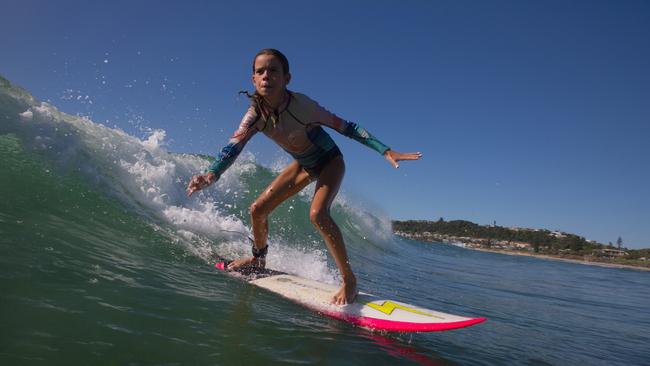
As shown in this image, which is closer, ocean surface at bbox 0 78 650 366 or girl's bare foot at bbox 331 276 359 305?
ocean surface at bbox 0 78 650 366

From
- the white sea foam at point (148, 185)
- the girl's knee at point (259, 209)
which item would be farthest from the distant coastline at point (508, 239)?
the girl's knee at point (259, 209)

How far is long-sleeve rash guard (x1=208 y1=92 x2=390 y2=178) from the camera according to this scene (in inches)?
178

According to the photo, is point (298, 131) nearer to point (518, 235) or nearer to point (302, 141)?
point (302, 141)

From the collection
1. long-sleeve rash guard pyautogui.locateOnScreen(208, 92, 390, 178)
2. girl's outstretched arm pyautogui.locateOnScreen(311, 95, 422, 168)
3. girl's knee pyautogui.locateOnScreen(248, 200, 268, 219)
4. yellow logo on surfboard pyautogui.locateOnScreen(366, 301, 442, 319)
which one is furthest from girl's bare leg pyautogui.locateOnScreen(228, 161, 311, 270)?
yellow logo on surfboard pyautogui.locateOnScreen(366, 301, 442, 319)

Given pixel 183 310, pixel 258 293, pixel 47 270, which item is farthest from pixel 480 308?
pixel 47 270

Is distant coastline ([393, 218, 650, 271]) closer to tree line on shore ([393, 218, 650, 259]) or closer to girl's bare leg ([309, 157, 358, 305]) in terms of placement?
tree line on shore ([393, 218, 650, 259])

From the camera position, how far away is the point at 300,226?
12430mm

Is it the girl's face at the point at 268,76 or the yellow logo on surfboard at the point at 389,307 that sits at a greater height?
the girl's face at the point at 268,76

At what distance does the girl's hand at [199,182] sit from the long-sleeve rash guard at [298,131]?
104 mm

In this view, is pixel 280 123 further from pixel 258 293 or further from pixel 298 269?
pixel 298 269

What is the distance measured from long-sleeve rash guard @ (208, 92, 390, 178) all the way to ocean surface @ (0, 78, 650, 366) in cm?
147

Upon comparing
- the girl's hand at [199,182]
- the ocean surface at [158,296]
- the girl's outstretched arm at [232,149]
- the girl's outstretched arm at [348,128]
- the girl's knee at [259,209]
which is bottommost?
the ocean surface at [158,296]

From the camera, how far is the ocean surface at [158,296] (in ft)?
8.42

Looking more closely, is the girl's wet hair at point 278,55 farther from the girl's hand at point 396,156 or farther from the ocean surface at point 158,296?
the ocean surface at point 158,296
